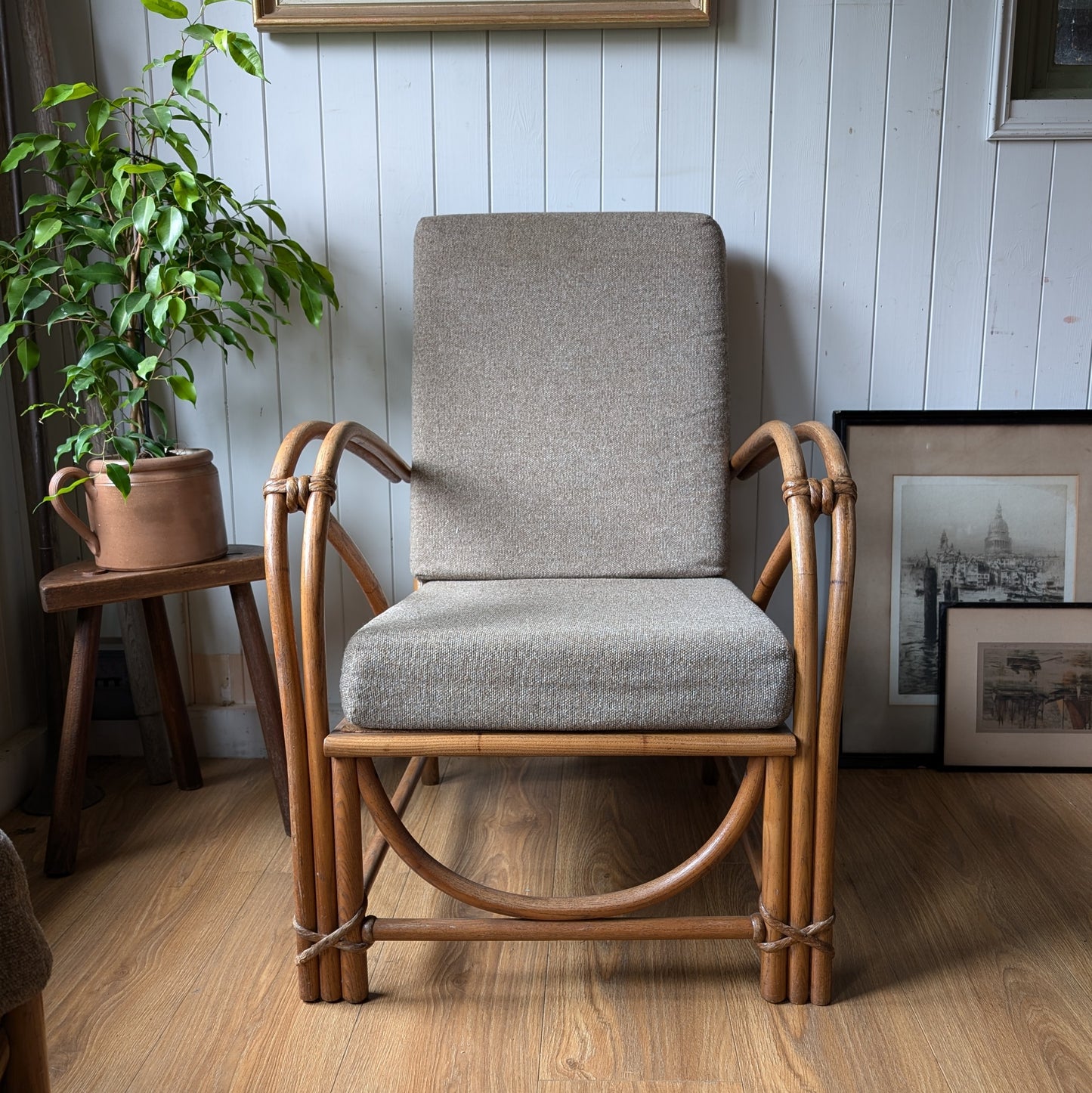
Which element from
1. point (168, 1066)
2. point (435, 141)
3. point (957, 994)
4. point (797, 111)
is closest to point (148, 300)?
point (435, 141)

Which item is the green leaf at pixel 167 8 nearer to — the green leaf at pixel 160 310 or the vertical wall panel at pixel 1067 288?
the green leaf at pixel 160 310

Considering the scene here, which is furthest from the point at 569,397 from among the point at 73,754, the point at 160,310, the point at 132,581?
the point at 73,754

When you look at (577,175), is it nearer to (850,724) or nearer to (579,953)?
(850,724)

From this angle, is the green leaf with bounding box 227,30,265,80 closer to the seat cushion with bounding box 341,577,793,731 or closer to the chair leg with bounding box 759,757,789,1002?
the seat cushion with bounding box 341,577,793,731

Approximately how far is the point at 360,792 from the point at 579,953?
349 mm

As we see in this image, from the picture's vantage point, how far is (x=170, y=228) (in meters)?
1.21

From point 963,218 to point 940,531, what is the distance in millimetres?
514

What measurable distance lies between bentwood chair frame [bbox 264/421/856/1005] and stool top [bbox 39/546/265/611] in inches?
11.9

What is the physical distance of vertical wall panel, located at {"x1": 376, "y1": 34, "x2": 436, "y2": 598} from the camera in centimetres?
155

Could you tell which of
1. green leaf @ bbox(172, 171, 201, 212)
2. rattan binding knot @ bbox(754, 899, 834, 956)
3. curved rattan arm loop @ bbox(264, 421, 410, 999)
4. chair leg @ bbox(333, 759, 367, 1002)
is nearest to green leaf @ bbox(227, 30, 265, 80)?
green leaf @ bbox(172, 171, 201, 212)

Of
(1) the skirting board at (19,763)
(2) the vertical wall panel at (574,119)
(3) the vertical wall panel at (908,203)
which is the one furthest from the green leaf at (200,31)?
(1) the skirting board at (19,763)

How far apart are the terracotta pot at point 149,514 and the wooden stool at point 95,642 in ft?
0.08

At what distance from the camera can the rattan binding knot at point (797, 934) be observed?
3.53ft

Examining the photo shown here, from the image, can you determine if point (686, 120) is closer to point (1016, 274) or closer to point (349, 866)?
point (1016, 274)
